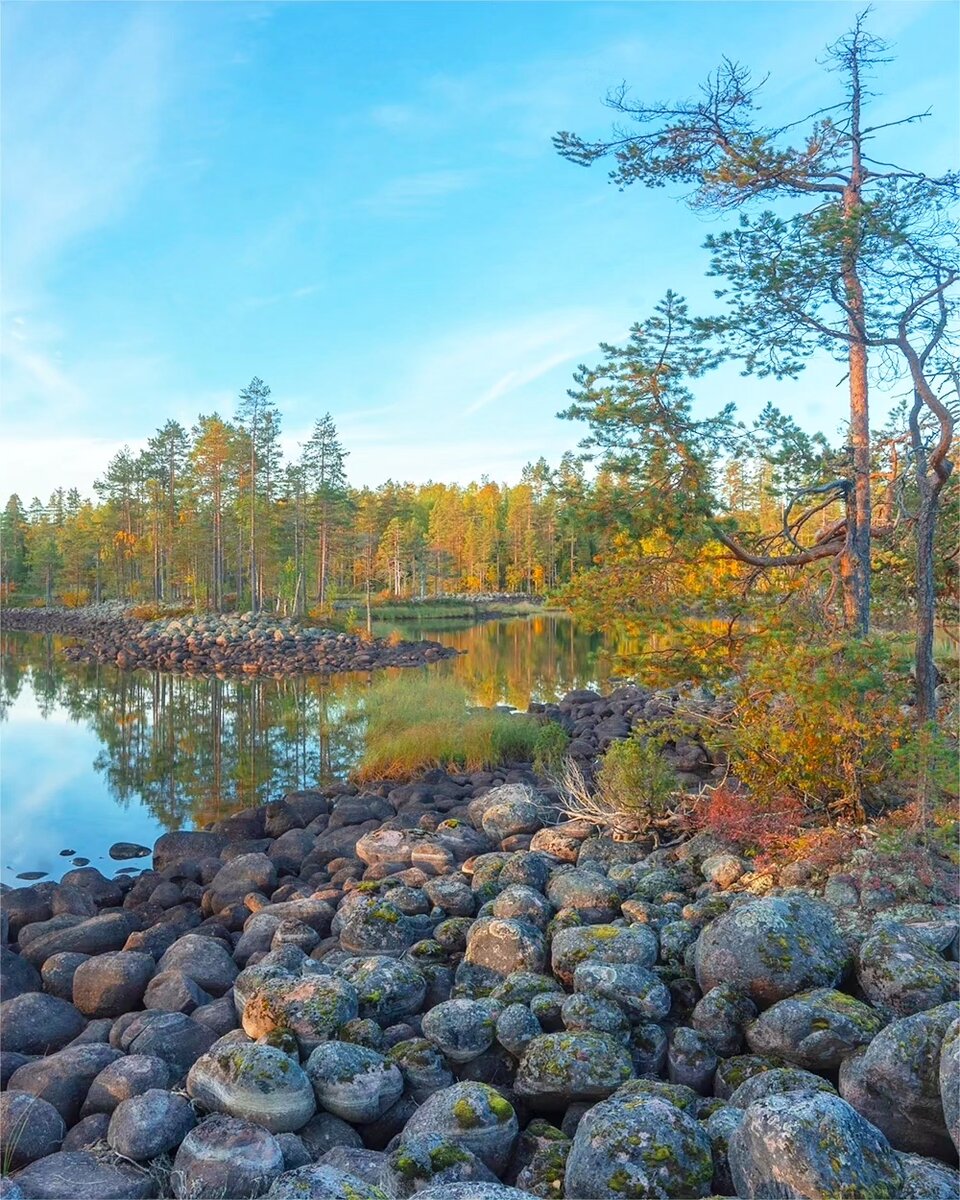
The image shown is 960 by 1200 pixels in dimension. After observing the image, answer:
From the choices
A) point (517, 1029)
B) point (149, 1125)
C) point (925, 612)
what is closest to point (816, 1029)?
point (517, 1029)

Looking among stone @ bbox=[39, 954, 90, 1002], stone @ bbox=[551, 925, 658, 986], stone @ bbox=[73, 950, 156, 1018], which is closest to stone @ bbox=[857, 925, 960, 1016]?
stone @ bbox=[551, 925, 658, 986]

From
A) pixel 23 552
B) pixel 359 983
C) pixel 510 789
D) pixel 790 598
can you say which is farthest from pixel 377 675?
pixel 23 552

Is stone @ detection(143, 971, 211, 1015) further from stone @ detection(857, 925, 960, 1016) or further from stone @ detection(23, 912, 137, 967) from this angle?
stone @ detection(857, 925, 960, 1016)

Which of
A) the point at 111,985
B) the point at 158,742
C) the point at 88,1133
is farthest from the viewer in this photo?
the point at 158,742

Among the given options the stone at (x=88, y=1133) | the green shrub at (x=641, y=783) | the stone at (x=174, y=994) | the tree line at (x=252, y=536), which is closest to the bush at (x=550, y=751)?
the green shrub at (x=641, y=783)

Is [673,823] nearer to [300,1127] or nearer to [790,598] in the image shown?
[790,598]

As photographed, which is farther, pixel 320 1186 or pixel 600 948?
pixel 600 948

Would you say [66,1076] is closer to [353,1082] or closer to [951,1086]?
[353,1082]

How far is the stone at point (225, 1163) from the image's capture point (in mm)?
2984

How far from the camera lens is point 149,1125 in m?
3.33

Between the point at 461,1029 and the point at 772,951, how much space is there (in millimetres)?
1545

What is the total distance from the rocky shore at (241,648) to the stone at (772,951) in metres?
24.1

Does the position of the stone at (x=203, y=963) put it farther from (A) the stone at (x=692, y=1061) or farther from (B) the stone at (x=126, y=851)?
(B) the stone at (x=126, y=851)

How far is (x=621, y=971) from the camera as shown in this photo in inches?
167
